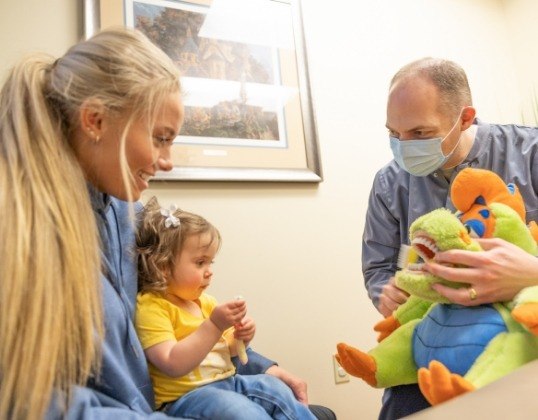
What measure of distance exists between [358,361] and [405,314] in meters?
0.16

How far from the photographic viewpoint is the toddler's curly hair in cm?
98

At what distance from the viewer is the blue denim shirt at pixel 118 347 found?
2.10ft

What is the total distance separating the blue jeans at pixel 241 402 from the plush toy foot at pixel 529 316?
0.45 m

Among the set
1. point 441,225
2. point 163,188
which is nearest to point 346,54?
point 163,188

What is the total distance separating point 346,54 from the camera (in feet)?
6.46

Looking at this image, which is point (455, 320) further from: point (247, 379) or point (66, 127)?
point (66, 127)

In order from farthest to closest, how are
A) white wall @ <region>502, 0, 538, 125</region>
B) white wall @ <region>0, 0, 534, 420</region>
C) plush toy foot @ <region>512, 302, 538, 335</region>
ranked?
white wall @ <region>502, 0, 538, 125</region> < white wall @ <region>0, 0, 534, 420</region> < plush toy foot @ <region>512, 302, 538, 335</region>

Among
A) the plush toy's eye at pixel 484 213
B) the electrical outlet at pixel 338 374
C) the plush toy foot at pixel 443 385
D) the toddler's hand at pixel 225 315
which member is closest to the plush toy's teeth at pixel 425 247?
the plush toy's eye at pixel 484 213

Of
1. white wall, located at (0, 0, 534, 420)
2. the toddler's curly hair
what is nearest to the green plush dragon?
the toddler's curly hair

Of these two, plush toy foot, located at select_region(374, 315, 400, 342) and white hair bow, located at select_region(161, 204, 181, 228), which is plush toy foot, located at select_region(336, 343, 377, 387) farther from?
white hair bow, located at select_region(161, 204, 181, 228)

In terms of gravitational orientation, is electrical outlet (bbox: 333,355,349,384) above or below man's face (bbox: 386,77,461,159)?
below

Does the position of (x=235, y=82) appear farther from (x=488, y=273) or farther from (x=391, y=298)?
(x=488, y=273)

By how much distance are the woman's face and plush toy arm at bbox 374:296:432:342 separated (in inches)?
22.4

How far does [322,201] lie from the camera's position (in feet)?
5.81
